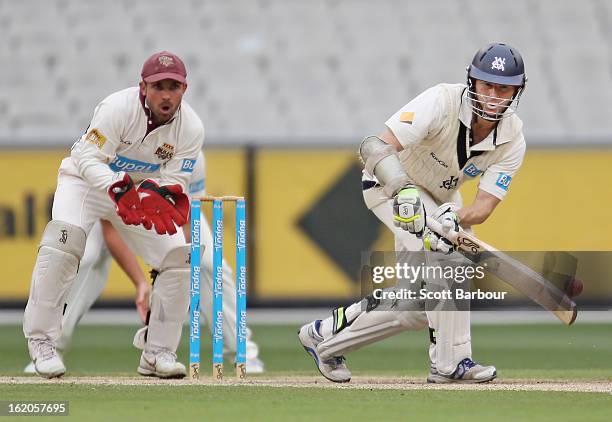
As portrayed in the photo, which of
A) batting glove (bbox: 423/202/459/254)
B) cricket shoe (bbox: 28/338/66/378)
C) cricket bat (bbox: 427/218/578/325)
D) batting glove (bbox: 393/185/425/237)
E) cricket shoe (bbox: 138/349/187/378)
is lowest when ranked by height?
cricket shoe (bbox: 138/349/187/378)

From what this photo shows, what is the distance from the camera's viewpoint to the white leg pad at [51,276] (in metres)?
6.15

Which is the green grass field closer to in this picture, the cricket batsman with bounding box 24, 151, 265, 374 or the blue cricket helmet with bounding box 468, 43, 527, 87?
the cricket batsman with bounding box 24, 151, 265, 374

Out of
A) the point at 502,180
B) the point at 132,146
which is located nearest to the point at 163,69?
the point at 132,146

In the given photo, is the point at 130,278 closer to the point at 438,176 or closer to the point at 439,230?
the point at 438,176

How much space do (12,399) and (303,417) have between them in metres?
1.24

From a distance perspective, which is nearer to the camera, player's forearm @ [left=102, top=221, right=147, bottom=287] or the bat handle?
the bat handle

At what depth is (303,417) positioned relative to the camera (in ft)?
15.3

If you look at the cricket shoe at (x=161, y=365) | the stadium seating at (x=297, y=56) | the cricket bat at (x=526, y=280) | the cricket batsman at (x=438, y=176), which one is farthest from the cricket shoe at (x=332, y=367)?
the stadium seating at (x=297, y=56)

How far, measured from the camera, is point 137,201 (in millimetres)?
6008

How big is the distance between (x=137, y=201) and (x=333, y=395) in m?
1.32

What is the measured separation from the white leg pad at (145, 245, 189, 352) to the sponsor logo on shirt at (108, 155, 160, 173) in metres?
0.41

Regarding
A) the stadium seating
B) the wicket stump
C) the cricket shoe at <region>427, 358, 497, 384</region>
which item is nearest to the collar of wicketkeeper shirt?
the cricket shoe at <region>427, 358, 497, 384</region>

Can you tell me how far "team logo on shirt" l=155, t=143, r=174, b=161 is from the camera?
629 centimetres

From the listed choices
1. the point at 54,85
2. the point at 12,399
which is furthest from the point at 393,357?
the point at 54,85
